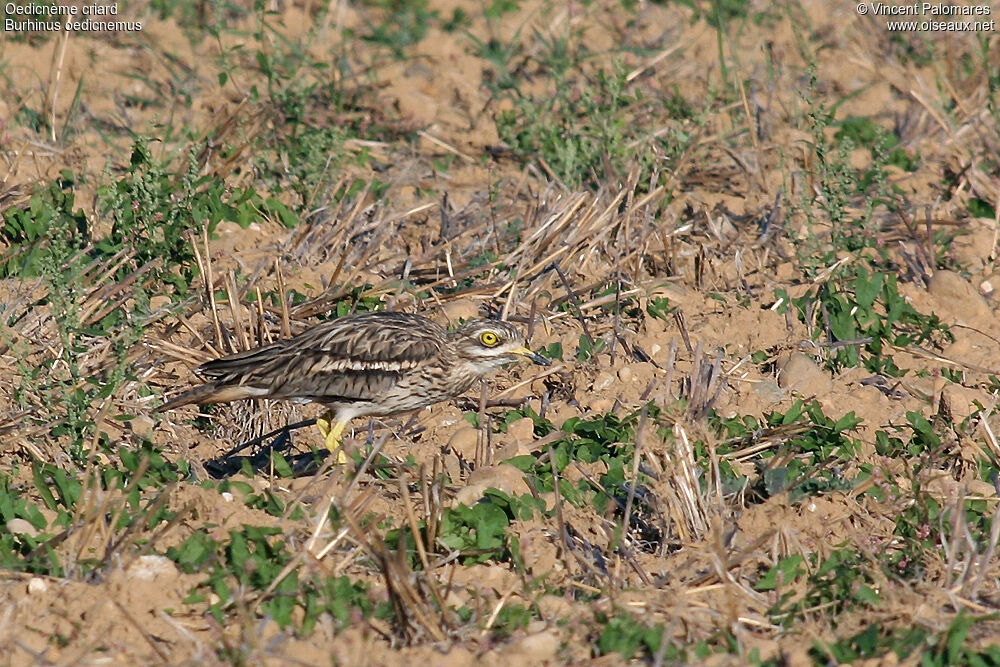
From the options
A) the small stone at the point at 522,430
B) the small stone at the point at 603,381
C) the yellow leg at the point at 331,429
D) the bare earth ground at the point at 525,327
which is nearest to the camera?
the bare earth ground at the point at 525,327

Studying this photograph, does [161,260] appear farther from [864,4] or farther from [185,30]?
[864,4]

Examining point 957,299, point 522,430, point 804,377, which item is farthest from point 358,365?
point 957,299

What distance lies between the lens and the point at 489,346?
6531 millimetres

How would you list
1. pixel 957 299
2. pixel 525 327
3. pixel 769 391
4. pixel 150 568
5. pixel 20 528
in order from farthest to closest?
pixel 957 299 → pixel 525 327 → pixel 769 391 → pixel 20 528 → pixel 150 568

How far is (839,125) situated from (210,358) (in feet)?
16.8

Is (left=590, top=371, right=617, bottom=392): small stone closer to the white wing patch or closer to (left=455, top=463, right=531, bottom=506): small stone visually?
the white wing patch

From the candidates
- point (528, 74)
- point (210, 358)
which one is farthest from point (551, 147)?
point (210, 358)

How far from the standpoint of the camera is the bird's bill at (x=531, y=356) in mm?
6477

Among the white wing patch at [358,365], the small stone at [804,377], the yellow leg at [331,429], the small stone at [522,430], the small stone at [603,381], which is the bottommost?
the yellow leg at [331,429]

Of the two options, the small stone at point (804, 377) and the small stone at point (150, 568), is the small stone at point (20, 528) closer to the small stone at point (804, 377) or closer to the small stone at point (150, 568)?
the small stone at point (150, 568)

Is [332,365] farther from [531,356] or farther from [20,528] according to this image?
[20,528]

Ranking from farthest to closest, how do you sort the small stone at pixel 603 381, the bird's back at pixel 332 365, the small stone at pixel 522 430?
1. the small stone at pixel 603 381
2. the small stone at pixel 522 430
3. the bird's back at pixel 332 365

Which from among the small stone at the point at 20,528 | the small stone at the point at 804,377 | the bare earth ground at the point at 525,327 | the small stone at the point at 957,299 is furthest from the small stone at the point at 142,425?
the small stone at the point at 957,299

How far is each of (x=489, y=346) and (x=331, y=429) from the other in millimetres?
925
